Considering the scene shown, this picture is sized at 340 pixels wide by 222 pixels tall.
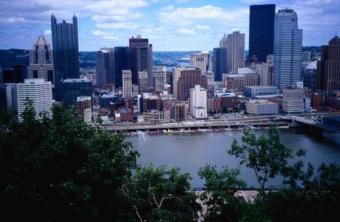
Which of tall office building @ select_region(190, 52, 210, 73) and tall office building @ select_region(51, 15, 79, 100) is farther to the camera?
tall office building @ select_region(190, 52, 210, 73)

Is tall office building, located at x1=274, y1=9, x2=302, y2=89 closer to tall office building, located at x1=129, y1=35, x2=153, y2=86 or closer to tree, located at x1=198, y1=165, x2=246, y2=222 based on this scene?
Answer: tall office building, located at x1=129, y1=35, x2=153, y2=86

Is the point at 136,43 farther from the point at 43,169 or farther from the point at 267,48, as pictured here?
the point at 43,169

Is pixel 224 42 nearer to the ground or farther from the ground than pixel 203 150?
farther from the ground

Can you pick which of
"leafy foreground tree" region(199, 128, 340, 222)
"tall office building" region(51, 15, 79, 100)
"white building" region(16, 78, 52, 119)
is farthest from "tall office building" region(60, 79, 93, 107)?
"leafy foreground tree" region(199, 128, 340, 222)

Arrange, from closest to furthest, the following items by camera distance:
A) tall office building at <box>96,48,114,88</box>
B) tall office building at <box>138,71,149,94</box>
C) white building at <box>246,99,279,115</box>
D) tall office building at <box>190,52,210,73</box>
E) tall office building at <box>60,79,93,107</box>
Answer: white building at <box>246,99,279,115</box>
tall office building at <box>60,79,93,107</box>
tall office building at <box>138,71,149,94</box>
tall office building at <box>96,48,114,88</box>
tall office building at <box>190,52,210,73</box>

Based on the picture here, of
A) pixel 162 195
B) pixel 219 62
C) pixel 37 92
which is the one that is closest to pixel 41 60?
pixel 37 92

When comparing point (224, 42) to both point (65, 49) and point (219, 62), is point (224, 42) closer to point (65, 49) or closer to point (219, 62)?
point (219, 62)
